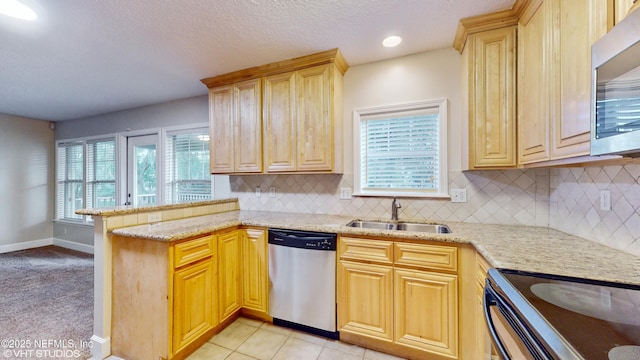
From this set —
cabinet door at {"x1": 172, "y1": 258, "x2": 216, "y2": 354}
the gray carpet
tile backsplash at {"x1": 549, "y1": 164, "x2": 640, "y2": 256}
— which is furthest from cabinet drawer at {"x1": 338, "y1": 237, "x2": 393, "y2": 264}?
the gray carpet

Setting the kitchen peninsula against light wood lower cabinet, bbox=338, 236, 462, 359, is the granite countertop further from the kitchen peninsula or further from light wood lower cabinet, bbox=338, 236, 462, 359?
light wood lower cabinet, bbox=338, 236, 462, 359

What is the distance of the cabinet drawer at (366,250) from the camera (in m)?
1.81

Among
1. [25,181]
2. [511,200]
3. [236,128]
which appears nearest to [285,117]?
[236,128]

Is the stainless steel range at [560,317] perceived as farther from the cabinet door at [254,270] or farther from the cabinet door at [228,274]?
the cabinet door at [228,274]

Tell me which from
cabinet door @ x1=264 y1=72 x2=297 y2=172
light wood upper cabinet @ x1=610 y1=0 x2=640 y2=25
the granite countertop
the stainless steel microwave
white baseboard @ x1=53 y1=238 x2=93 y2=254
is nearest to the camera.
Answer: the stainless steel microwave

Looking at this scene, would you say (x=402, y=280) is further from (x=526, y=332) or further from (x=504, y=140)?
(x=504, y=140)

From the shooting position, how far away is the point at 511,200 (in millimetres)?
2057

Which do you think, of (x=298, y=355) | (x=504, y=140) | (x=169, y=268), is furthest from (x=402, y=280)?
(x=169, y=268)

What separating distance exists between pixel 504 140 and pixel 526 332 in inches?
60.3

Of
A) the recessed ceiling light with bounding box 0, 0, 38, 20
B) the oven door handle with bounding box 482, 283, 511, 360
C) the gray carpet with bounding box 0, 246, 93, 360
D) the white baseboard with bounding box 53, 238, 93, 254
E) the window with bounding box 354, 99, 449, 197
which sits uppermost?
the recessed ceiling light with bounding box 0, 0, 38, 20

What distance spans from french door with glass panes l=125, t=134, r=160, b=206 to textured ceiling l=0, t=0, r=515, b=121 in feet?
3.54

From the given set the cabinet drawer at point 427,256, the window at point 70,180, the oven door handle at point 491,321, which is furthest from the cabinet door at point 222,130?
the window at point 70,180

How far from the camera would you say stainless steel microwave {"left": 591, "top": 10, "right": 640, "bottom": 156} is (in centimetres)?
73

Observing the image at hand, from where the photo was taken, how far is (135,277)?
1759 millimetres
